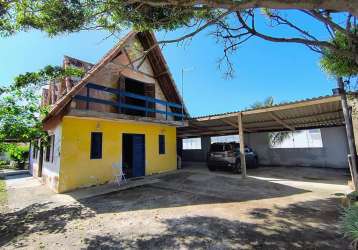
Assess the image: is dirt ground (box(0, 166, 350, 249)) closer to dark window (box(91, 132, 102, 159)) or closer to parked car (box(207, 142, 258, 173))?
dark window (box(91, 132, 102, 159))

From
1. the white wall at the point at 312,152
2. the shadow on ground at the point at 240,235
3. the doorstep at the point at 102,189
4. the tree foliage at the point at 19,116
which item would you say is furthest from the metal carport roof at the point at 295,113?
the tree foliage at the point at 19,116

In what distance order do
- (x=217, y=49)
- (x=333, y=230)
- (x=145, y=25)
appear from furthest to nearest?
(x=217, y=49) < (x=145, y=25) < (x=333, y=230)

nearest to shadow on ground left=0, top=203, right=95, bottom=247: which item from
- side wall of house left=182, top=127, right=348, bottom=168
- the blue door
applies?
the blue door

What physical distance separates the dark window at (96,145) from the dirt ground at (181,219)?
2.36 meters

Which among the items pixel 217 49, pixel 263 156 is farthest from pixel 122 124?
pixel 263 156

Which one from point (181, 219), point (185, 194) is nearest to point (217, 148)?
point (185, 194)

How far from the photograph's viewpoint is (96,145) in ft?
31.6

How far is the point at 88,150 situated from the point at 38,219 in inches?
159

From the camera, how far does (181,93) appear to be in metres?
13.1

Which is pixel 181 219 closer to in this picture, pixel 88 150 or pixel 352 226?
pixel 352 226

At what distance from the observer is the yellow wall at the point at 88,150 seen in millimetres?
8492

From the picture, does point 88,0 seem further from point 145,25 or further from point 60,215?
point 60,215

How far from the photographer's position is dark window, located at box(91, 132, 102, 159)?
9503 millimetres

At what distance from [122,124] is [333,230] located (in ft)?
30.3
